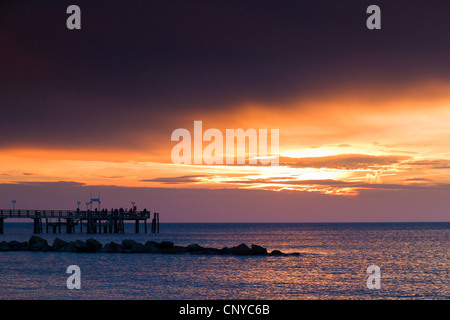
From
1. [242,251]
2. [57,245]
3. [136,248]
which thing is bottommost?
[242,251]

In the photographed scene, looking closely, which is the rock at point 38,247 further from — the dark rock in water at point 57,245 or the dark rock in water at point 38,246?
the dark rock in water at point 57,245

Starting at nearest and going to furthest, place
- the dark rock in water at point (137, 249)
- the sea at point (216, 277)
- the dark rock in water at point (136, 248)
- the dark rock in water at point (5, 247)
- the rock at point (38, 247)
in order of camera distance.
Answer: the sea at point (216, 277), the dark rock in water at point (136, 248), the dark rock in water at point (137, 249), the rock at point (38, 247), the dark rock in water at point (5, 247)

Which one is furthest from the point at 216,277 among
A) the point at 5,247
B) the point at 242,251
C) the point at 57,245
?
the point at 5,247

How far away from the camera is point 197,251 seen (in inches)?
2330

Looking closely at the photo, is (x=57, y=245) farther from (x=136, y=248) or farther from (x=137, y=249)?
(x=137, y=249)

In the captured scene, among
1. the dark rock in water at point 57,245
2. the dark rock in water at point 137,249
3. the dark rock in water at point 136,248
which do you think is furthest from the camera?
the dark rock in water at point 57,245

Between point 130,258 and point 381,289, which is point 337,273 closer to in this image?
point 381,289

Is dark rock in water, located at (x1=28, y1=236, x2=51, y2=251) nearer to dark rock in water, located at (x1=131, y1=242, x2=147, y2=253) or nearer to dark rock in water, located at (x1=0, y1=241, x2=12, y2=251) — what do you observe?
dark rock in water, located at (x1=0, y1=241, x2=12, y2=251)

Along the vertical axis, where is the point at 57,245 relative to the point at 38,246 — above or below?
above

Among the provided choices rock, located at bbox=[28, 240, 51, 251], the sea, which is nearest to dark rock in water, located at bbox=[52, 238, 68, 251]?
rock, located at bbox=[28, 240, 51, 251]

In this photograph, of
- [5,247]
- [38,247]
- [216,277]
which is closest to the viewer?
[216,277]

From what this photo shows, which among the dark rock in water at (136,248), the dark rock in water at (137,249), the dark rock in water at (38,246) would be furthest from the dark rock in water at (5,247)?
the dark rock in water at (137,249)
